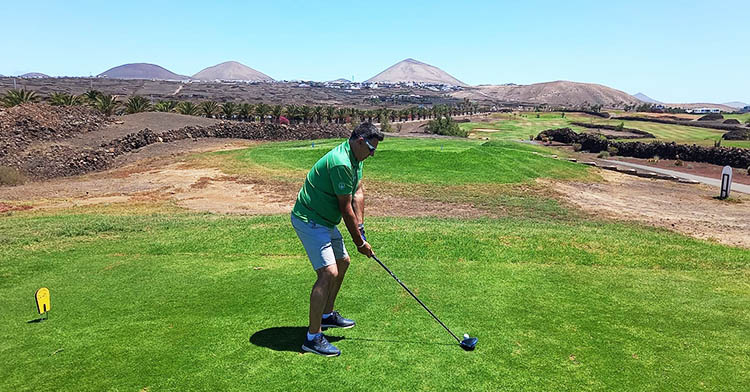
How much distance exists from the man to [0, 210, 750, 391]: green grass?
458 millimetres

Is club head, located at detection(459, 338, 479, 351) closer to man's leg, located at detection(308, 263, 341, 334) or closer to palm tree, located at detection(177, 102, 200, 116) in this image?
man's leg, located at detection(308, 263, 341, 334)

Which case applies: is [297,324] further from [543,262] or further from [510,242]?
[510,242]

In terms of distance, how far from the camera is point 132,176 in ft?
87.1

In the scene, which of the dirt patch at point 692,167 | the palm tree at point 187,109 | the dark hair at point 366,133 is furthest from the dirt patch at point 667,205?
the palm tree at point 187,109

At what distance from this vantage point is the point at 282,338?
17.3ft

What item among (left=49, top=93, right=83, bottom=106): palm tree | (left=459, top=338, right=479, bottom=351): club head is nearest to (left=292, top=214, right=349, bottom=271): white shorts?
(left=459, top=338, right=479, bottom=351): club head

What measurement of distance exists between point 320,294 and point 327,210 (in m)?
0.92

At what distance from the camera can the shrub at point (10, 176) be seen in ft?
77.9

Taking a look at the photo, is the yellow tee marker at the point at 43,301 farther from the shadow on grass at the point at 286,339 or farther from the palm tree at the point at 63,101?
the palm tree at the point at 63,101

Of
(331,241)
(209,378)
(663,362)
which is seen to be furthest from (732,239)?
(209,378)

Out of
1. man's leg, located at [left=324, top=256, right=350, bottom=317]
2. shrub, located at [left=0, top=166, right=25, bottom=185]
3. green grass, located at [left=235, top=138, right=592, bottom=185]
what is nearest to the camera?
man's leg, located at [left=324, top=256, right=350, bottom=317]

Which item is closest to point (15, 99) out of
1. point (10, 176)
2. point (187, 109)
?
point (187, 109)

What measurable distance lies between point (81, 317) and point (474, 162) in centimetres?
2576

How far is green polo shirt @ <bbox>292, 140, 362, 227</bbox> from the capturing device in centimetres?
480
